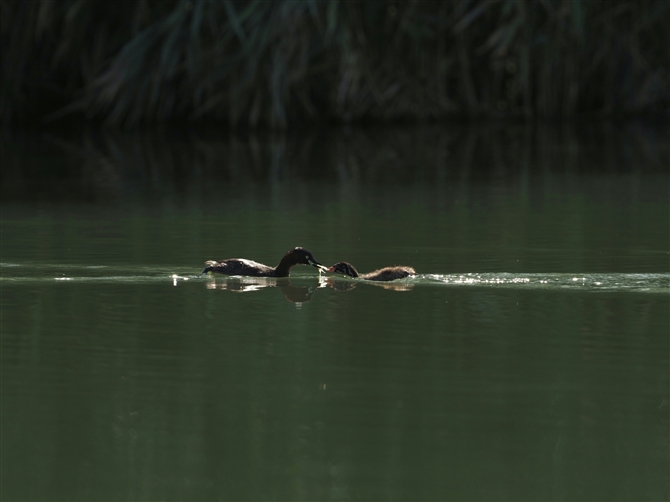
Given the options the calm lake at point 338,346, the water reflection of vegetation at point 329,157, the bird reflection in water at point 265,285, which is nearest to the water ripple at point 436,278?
the calm lake at point 338,346

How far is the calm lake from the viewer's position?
3639 mm

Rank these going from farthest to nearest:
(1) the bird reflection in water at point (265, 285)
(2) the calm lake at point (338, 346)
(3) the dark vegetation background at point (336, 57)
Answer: (3) the dark vegetation background at point (336, 57) → (1) the bird reflection in water at point (265, 285) → (2) the calm lake at point (338, 346)

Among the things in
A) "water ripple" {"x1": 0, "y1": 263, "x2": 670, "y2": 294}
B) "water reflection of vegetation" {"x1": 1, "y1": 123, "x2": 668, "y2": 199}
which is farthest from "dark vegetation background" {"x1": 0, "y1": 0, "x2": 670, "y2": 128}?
"water ripple" {"x1": 0, "y1": 263, "x2": 670, "y2": 294}

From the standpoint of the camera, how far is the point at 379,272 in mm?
6199

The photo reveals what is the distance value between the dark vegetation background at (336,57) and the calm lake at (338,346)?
13.5 ft

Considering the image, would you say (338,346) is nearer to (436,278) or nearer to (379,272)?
(379,272)

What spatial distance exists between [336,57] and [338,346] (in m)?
10.3

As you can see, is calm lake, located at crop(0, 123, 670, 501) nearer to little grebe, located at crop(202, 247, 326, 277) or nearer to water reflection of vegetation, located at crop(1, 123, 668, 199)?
little grebe, located at crop(202, 247, 326, 277)

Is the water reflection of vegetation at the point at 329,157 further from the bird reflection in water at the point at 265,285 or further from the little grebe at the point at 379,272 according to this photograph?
the little grebe at the point at 379,272

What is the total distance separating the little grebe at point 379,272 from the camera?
20.3 feet

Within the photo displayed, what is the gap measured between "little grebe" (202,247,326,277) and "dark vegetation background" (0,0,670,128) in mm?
7014

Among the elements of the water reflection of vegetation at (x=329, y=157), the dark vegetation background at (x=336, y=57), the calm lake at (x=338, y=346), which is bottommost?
Answer: the calm lake at (x=338, y=346)

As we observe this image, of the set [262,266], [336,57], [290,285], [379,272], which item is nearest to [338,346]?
[379,272]

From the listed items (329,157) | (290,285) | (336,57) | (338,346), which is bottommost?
(338,346)
